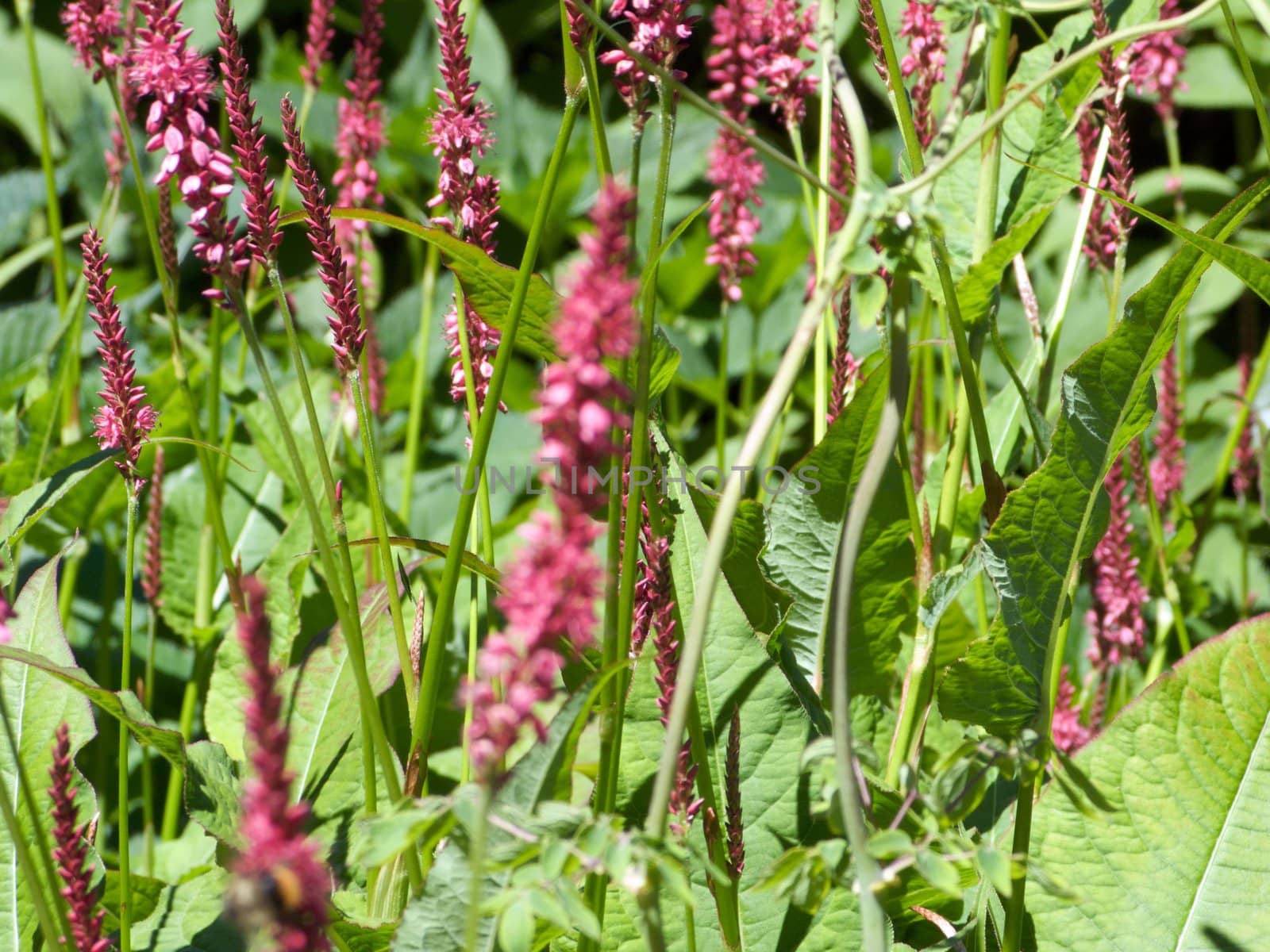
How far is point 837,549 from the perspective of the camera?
783mm

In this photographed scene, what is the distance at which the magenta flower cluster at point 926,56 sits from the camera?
35.2 inches

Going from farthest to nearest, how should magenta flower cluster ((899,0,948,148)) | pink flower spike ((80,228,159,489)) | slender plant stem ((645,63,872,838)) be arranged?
magenta flower cluster ((899,0,948,148)), pink flower spike ((80,228,159,489)), slender plant stem ((645,63,872,838))

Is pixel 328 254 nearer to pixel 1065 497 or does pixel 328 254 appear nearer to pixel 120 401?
pixel 120 401

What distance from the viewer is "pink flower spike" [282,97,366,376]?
1.91 feet

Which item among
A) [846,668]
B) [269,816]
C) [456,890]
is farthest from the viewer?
[456,890]

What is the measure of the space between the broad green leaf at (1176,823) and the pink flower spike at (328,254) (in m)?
0.49

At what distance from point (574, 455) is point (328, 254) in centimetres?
34

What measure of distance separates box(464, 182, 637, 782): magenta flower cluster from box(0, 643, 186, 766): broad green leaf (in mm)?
332

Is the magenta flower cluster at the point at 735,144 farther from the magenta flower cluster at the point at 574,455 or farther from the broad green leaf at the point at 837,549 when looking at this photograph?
the magenta flower cluster at the point at 574,455

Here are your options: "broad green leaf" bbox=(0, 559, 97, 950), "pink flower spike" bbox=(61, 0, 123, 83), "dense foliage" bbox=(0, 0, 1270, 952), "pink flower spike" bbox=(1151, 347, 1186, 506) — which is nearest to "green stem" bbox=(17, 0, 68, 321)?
"dense foliage" bbox=(0, 0, 1270, 952)

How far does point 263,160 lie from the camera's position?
57cm

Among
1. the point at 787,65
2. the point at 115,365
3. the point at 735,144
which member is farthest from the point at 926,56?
the point at 115,365

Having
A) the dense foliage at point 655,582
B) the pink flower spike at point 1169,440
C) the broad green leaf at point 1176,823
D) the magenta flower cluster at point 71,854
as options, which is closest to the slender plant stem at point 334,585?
the dense foliage at point 655,582

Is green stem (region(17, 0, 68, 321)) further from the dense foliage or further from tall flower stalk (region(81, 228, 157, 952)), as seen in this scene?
tall flower stalk (region(81, 228, 157, 952))
